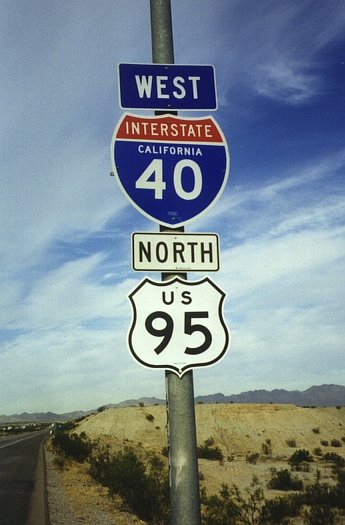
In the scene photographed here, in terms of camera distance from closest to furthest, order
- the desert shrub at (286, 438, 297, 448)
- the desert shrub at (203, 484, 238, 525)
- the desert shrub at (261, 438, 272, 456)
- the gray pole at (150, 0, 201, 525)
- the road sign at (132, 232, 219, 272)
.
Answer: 1. the gray pole at (150, 0, 201, 525)
2. the road sign at (132, 232, 219, 272)
3. the desert shrub at (203, 484, 238, 525)
4. the desert shrub at (261, 438, 272, 456)
5. the desert shrub at (286, 438, 297, 448)

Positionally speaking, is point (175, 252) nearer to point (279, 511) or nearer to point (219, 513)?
point (219, 513)

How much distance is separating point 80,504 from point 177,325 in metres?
11.0

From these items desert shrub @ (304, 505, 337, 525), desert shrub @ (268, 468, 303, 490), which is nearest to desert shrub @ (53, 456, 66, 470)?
desert shrub @ (268, 468, 303, 490)

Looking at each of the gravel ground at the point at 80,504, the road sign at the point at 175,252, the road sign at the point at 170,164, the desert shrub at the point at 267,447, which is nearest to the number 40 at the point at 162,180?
the road sign at the point at 170,164

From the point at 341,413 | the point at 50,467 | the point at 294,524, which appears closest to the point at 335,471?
the point at 294,524

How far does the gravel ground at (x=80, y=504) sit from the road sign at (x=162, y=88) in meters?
9.04

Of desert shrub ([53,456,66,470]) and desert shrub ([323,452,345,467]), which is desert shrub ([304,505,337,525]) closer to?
desert shrub ([53,456,66,470])

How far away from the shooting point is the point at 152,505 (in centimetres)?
1092

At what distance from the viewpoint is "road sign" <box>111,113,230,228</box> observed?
2.82 m

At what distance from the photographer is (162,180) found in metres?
2.84

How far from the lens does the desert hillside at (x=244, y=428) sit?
129ft

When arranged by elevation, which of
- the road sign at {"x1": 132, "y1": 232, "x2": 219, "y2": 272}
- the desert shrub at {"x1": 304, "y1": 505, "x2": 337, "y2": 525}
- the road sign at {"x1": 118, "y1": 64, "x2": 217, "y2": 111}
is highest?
the road sign at {"x1": 118, "y1": 64, "x2": 217, "y2": 111}

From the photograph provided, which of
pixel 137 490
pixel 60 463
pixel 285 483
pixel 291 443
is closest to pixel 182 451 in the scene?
pixel 137 490

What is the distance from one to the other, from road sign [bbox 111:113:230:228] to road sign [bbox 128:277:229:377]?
17.1 inches
